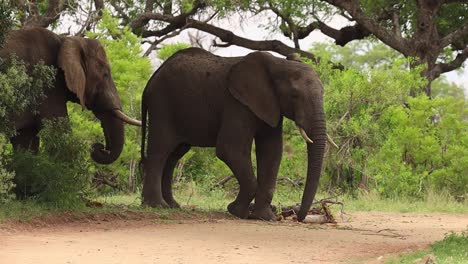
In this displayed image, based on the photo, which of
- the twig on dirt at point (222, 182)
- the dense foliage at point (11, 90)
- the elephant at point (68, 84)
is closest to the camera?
the dense foliage at point (11, 90)

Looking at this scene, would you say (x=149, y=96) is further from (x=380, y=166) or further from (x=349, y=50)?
(x=349, y=50)

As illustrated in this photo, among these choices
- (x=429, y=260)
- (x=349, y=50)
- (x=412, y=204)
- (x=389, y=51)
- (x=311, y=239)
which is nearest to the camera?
(x=429, y=260)

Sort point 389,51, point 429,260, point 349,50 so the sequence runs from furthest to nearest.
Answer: point 349,50 < point 389,51 < point 429,260

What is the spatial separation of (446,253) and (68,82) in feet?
20.2

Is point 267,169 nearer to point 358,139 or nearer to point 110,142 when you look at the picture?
point 110,142

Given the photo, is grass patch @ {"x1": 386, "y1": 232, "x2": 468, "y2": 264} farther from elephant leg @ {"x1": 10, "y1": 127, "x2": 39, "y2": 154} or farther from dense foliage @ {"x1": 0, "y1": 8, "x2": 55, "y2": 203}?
elephant leg @ {"x1": 10, "y1": 127, "x2": 39, "y2": 154}

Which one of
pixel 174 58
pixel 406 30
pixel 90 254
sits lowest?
pixel 90 254

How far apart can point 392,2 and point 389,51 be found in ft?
97.3

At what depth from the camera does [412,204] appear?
16.3 meters

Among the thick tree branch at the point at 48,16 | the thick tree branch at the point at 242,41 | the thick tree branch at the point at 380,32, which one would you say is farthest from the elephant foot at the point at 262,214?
the thick tree branch at the point at 242,41

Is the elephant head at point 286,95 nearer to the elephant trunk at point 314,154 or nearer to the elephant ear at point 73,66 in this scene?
the elephant trunk at point 314,154

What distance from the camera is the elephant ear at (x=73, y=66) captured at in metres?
12.9

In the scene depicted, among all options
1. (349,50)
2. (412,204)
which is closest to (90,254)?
(412,204)

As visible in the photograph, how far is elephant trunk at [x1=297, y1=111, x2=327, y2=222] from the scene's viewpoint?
Result: 12.0 metres
